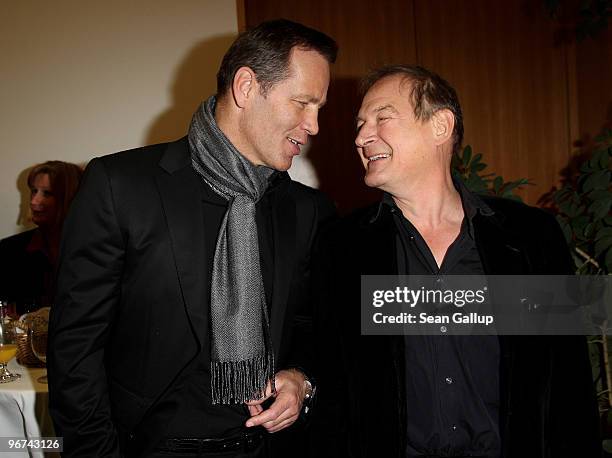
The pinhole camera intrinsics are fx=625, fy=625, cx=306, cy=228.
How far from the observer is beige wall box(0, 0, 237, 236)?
3750 millimetres

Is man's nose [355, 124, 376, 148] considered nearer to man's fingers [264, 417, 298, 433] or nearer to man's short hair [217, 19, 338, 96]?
man's short hair [217, 19, 338, 96]

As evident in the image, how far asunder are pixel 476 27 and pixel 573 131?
0.89 meters

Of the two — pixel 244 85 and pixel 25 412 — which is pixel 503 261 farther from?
pixel 25 412

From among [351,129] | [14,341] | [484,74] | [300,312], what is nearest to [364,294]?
[300,312]

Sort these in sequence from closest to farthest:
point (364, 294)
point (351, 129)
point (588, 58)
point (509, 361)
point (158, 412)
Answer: point (158, 412), point (509, 361), point (364, 294), point (351, 129), point (588, 58)

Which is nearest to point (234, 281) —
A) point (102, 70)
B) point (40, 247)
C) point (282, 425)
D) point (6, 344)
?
point (282, 425)

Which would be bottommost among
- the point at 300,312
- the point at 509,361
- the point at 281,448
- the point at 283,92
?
the point at 281,448

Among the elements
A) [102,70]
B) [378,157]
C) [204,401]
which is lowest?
[204,401]

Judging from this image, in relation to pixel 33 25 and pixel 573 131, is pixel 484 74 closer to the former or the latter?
pixel 573 131

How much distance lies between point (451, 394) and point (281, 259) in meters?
0.55

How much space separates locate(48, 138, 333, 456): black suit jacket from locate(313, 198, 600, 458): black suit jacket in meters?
0.22

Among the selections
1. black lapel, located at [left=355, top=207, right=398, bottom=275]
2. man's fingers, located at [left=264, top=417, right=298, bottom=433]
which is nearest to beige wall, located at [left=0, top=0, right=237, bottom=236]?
black lapel, located at [left=355, top=207, right=398, bottom=275]

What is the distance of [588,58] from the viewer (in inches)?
147

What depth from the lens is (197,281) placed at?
1.51 meters
